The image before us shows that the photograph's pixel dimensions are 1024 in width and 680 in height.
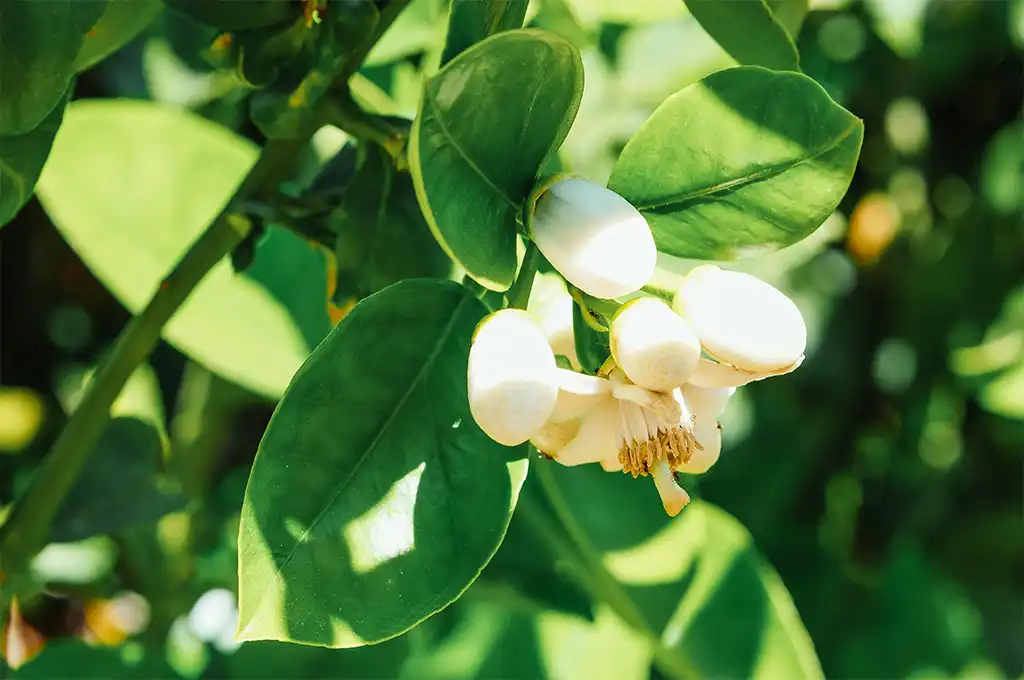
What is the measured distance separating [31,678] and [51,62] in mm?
565

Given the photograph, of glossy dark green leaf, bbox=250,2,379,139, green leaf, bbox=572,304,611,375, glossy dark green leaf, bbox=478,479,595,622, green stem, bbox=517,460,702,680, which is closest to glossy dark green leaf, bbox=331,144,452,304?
glossy dark green leaf, bbox=250,2,379,139

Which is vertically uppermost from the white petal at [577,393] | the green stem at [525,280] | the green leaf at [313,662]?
the green stem at [525,280]

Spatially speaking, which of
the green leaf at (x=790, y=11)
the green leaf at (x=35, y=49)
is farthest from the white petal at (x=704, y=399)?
the green leaf at (x=35, y=49)

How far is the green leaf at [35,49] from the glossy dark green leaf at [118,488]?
0.39m

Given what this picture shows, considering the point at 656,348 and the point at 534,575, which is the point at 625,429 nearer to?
the point at 656,348

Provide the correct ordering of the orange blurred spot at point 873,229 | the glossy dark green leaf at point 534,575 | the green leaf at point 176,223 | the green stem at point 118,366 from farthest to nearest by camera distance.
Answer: the orange blurred spot at point 873,229
the glossy dark green leaf at point 534,575
the green leaf at point 176,223
the green stem at point 118,366

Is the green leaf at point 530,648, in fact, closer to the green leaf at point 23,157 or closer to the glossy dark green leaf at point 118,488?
the glossy dark green leaf at point 118,488

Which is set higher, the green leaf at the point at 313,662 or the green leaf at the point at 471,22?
the green leaf at the point at 471,22

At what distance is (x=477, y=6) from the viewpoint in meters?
0.49

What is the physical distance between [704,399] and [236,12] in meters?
0.33

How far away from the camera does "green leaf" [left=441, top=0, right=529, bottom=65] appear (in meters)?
0.49

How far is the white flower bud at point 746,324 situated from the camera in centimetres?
46

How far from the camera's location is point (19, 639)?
1.12m

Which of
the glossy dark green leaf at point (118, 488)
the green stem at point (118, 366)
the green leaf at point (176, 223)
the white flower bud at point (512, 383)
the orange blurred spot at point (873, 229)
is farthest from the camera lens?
the orange blurred spot at point (873, 229)
